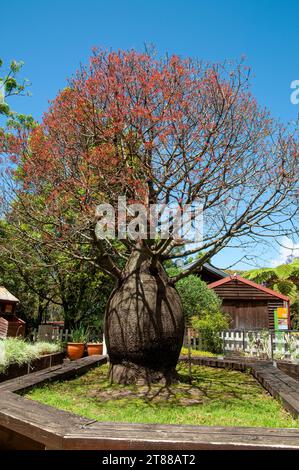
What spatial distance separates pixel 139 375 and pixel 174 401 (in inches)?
43.6

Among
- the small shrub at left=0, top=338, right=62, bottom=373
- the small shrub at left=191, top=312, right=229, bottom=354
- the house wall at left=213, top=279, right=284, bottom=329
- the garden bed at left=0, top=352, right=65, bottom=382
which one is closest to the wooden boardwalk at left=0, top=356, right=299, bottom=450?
the small shrub at left=0, top=338, right=62, bottom=373

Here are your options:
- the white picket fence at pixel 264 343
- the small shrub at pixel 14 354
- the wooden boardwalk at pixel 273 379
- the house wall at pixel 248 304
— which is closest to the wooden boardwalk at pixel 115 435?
the wooden boardwalk at pixel 273 379

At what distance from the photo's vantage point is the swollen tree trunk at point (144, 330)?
6176 millimetres

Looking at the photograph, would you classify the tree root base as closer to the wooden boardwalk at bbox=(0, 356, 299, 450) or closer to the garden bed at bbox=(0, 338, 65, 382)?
the garden bed at bbox=(0, 338, 65, 382)

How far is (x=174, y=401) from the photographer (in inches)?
205

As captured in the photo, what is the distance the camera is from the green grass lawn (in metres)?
4.20

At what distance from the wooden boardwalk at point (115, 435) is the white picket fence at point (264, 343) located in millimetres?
8754

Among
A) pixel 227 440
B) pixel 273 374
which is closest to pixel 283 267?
pixel 273 374

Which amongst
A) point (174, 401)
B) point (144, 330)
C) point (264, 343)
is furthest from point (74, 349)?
point (174, 401)

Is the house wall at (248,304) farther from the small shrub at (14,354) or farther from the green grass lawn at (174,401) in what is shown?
the small shrub at (14,354)

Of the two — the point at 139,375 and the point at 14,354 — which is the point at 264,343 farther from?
the point at 14,354

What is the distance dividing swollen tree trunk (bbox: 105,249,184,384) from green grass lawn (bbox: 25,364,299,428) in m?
0.31
